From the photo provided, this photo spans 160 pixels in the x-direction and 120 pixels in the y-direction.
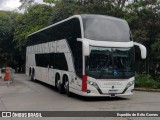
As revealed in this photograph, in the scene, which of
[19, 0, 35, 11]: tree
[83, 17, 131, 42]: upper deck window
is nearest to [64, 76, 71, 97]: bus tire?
[83, 17, 131, 42]: upper deck window

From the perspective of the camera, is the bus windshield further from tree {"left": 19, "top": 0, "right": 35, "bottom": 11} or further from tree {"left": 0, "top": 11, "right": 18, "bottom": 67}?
tree {"left": 0, "top": 11, "right": 18, "bottom": 67}

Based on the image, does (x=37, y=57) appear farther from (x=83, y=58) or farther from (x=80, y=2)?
(x=83, y=58)

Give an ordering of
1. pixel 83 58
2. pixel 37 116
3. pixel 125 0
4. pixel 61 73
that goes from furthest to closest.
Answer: pixel 125 0 → pixel 61 73 → pixel 83 58 → pixel 37 116

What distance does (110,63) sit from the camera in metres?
15.2

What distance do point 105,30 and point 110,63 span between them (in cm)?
156

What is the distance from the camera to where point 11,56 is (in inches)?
2185

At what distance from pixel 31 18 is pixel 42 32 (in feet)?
76.8

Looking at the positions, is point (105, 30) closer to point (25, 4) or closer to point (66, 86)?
point (66, 86)

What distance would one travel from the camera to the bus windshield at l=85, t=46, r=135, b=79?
48.9ft

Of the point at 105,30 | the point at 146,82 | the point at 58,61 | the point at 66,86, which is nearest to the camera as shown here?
the point at 105,30

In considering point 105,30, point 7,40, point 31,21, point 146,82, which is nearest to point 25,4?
point 31,21

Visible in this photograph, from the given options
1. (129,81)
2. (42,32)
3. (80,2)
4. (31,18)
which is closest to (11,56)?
(31,18)

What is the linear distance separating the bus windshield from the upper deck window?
54 cm

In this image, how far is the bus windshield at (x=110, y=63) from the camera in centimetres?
1490
